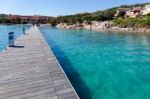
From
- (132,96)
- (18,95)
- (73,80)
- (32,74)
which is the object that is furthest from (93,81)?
(18,95)

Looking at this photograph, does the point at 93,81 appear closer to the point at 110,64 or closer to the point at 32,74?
the point at 32,74

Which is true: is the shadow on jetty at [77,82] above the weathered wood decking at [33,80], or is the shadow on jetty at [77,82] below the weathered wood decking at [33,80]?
below

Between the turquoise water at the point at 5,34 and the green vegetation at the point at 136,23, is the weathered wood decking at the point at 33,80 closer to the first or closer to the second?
the turquoise water at the point at 5,34

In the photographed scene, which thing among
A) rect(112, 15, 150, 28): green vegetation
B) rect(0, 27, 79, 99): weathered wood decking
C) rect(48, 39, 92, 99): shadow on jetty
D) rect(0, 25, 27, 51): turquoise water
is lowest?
rect(48, 39, 92, 99): shadow on jetty

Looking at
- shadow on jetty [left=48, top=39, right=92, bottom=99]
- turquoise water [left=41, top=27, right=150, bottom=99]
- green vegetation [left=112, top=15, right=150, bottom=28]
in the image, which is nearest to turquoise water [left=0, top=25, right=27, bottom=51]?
shadow on jetty [left=48, top=39, right=92, bottom=99]

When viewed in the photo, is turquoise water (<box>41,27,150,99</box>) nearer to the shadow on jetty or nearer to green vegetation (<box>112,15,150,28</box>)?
the shadow on jetty

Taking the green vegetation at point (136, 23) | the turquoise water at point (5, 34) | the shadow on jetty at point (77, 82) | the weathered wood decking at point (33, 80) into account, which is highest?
the green vegetation at point (136, 23)

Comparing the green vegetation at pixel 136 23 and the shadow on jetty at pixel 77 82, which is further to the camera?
the green vegetation at pixel 136 23

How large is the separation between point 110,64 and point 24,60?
19.1 feet

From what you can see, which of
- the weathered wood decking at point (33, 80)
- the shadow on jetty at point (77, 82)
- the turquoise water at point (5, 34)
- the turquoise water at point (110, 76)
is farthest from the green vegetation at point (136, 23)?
the weathered wood decking at point (33, 80)

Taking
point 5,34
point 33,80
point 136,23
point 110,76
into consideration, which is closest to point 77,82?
point 110,76

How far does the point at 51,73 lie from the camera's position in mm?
9695

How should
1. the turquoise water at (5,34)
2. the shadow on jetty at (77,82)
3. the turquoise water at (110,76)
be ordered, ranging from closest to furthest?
1. the shadow on jetty at (77,82)
2. the turquoise water at (110,76)
3. the turquoise water at (5,34)

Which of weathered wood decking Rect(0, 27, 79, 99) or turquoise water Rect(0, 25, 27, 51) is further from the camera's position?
turquoise water Rect(0, 25, 27, 51)
